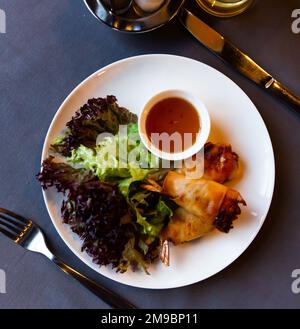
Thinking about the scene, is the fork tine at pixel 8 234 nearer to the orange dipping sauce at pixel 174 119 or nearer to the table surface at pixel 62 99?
the table surface at pixel 62 99

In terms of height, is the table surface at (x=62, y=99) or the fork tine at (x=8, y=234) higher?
the table surface at (x=62, y=99)

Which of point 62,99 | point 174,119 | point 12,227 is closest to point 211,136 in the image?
point 174,119

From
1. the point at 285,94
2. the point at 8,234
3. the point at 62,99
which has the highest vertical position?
the point at 285,94

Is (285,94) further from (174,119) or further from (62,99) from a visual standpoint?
(62,99)

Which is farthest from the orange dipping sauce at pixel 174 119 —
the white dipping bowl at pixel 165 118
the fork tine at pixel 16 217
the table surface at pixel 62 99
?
the fork tine at pixel 16 217
